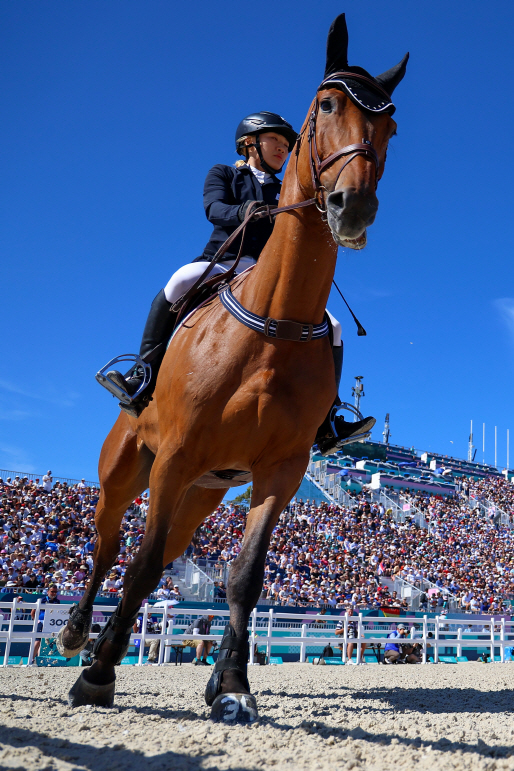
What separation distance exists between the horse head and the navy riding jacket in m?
1.16

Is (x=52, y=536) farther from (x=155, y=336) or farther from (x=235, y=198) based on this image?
(x=235, y=198)

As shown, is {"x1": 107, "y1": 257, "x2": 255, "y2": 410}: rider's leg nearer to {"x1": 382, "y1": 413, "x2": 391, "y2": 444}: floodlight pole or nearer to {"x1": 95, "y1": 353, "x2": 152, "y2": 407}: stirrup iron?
{"x1": 95, "y1": 353, "x2": 152, "y2": 407}: stirrup iron

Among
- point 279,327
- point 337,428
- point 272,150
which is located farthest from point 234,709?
point 272,150

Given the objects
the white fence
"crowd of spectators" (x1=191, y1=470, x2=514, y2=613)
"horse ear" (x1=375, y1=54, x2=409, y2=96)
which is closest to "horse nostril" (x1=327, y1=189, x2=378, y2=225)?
"horse ear" (x1=375, y1=54, x2=409, y2=96)

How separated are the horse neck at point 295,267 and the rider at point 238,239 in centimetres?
94

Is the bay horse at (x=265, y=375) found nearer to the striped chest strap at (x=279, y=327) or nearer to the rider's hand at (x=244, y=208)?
the striped chest strap at (x=279, y=327)

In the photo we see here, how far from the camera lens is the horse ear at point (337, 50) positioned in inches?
173

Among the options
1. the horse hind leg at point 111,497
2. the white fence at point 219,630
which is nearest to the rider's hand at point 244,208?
the horse hind leg at point 111,497

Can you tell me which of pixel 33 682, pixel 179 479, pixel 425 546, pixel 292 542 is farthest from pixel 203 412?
pixel 425 546

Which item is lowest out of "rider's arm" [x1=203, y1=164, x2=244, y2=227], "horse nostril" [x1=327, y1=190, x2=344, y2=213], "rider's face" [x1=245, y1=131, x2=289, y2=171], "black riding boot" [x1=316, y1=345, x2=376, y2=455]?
"black riding boot" [x1=316, y1=345, x2=376, y2=455]

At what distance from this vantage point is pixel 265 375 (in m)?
4.32

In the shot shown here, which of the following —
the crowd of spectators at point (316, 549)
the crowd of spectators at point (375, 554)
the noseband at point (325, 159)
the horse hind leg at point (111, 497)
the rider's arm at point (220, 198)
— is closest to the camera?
the noseband at point (325, 159)

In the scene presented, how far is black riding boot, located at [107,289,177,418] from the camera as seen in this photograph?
5602 mm

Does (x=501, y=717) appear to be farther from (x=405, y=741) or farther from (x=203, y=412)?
(x=203, y=412)
